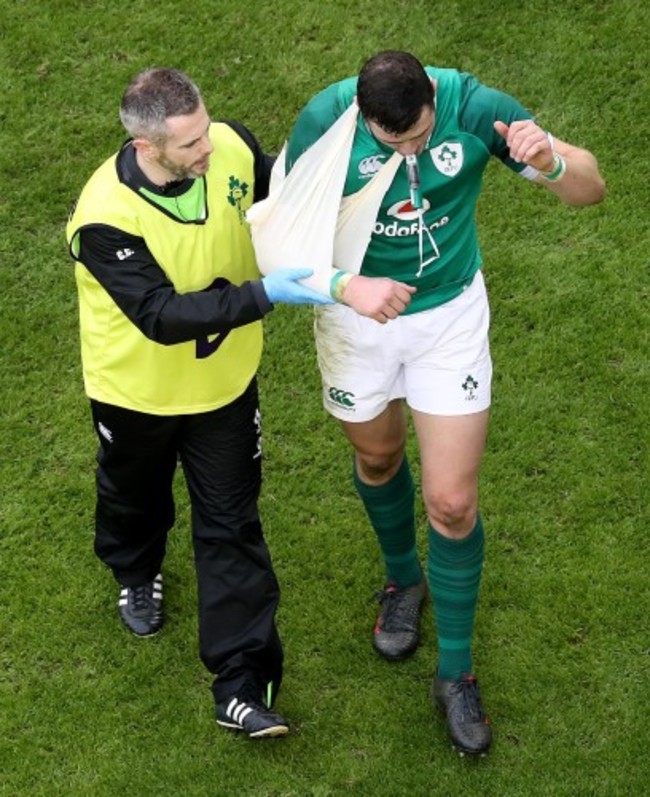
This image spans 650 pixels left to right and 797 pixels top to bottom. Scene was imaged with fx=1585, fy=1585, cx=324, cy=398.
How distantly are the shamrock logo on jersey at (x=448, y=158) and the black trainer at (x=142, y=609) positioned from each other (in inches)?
82.6

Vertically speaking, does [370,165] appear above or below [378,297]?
above

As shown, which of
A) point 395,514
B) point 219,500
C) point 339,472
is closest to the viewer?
point 219,500

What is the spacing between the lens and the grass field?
18.2ft

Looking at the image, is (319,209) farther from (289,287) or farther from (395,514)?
(395,514)

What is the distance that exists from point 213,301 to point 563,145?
3.89 ft

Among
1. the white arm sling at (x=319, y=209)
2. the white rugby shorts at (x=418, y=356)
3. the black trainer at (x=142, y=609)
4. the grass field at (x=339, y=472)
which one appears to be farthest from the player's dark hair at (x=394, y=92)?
the black trainer at (x=142, y=609)

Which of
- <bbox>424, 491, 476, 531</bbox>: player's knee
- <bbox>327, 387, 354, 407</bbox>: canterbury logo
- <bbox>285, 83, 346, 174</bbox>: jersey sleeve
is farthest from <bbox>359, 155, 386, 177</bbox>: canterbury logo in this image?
<bbox>424, 491, 476, 531</bbox>: player's knee

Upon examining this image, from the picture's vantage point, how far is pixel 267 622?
5.50 metres

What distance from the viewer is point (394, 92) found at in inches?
178

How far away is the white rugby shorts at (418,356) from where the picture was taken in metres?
5.09

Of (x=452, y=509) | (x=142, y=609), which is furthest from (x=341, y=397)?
(x=142, y=609)

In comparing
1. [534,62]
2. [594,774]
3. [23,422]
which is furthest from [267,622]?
[534,62]

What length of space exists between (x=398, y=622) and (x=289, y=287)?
163 cm

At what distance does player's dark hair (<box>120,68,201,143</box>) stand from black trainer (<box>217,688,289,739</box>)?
1954 mm
